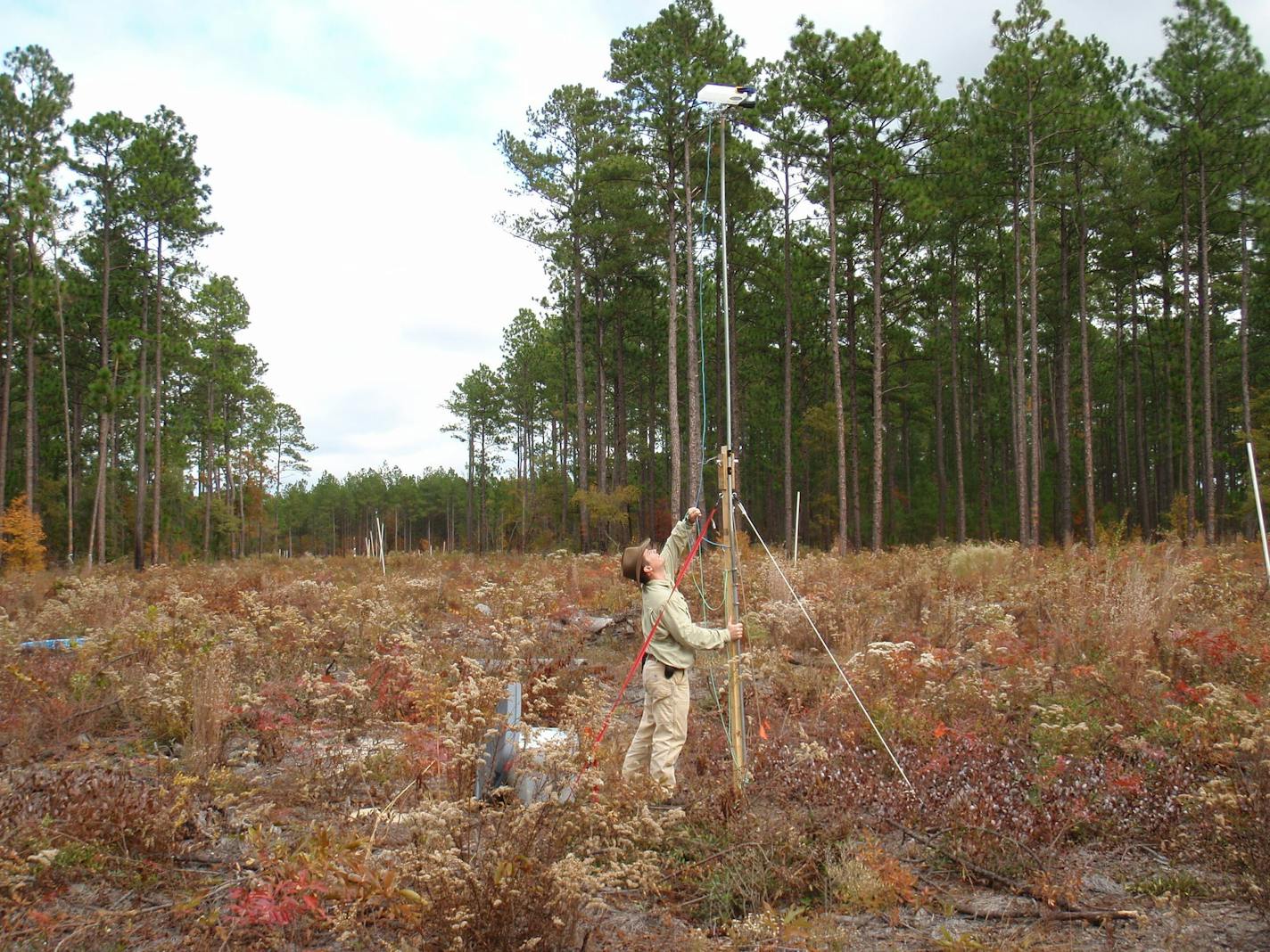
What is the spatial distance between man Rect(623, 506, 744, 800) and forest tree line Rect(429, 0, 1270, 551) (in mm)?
7768

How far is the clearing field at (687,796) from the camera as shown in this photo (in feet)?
11.4

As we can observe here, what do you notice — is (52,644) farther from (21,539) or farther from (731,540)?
(21,539)

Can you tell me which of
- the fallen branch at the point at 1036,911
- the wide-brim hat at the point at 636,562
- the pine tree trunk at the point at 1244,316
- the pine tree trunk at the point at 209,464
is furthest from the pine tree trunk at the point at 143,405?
the pine tree trunk at the point at 1244,316

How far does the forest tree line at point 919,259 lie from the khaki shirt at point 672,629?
7.91m

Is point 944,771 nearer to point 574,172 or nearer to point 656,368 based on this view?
point 574,172

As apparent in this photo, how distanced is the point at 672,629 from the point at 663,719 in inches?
23.8

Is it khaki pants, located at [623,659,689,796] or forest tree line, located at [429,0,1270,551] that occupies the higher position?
forest tree line, located at [429,0,1270,551]

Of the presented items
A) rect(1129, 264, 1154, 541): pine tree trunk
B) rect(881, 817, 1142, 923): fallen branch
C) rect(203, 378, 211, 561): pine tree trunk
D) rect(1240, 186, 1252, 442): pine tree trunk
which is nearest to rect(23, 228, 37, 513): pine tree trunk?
rect(203, 378, 211, 561): pine tree trunk

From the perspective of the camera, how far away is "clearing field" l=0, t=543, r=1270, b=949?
347 centimetres

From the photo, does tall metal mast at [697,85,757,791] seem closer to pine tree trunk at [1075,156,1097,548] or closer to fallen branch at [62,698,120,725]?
fallen branch at [62,698,120,725]

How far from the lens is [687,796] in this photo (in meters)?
5.43

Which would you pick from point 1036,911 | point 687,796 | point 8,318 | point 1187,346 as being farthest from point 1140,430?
point 8,318

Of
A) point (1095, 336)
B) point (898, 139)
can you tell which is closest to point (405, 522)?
point (1095, 336)

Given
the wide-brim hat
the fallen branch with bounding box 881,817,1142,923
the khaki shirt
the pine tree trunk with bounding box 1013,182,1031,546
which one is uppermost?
the pine tree trunk with bounding box 1013,182,1031,546
